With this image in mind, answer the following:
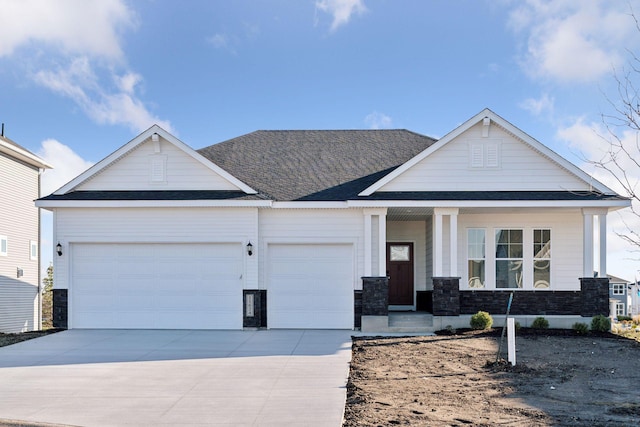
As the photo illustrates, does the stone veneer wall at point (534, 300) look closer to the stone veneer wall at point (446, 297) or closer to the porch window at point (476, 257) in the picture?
the stone veneer wall at point (446, 297)

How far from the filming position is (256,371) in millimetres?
10781

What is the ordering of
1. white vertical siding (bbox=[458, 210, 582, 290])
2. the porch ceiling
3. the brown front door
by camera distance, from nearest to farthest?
the porch ceiling
white vertical siding (bbox=[458, 210, 582, 290])
the brown front door

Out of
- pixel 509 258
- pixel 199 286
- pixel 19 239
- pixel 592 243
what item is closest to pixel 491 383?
pixel 509 258

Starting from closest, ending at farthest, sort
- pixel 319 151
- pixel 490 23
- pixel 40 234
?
pixel 490 23 → pixel 319 151 → pixel 40 234

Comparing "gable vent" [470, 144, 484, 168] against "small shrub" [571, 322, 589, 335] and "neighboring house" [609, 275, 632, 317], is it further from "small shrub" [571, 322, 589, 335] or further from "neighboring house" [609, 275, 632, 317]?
"neighboring house" [609, 275, 632, 317]

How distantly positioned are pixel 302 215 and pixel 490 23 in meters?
6.94

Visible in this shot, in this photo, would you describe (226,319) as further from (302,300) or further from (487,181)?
(487,181)

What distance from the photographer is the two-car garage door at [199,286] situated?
16641 mm

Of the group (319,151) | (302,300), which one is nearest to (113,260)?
(302,300)

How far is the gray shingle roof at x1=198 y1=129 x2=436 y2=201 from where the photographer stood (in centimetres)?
1745

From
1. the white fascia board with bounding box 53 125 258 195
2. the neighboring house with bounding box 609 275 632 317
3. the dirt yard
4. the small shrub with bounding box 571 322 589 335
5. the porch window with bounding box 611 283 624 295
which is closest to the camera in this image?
the dirt yard

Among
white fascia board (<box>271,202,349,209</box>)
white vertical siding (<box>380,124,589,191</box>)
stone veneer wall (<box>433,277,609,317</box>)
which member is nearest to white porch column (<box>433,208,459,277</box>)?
stone veneer wall (<box>433,277,609,317</box>)

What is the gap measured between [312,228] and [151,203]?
439 cm

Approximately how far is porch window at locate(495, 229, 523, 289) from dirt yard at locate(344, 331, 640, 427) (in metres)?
2.93
